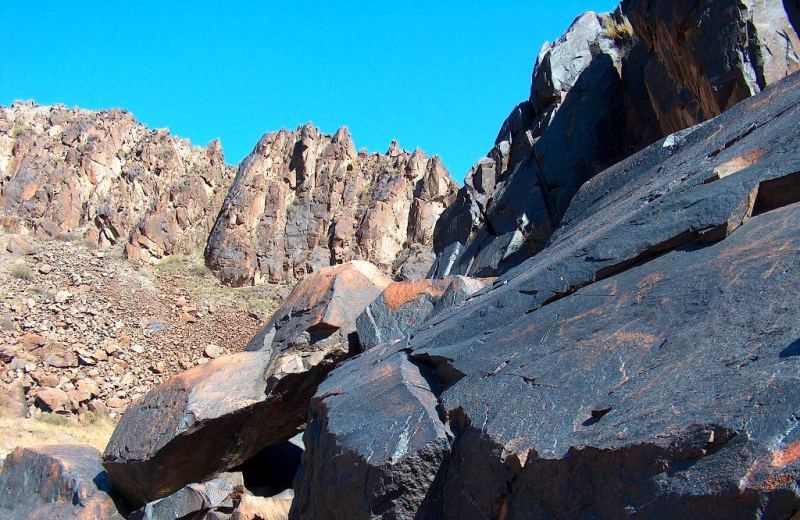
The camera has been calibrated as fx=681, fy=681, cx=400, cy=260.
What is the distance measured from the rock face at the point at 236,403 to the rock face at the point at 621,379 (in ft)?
7.09

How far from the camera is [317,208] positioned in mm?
33906

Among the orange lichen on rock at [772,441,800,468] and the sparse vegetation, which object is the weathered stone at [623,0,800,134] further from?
the sparse vegetation

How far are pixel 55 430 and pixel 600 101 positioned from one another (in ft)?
45.6

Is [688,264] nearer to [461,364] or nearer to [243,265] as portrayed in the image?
[461,364]

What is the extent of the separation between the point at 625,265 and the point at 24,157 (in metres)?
35.9

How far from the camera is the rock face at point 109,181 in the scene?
104 feet

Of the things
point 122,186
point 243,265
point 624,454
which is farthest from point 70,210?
point 624,454

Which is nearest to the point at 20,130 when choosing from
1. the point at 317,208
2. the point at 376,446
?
the point at 317,208

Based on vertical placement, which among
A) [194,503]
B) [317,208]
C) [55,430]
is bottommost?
[194,503]

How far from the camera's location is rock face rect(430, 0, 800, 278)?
881 cm

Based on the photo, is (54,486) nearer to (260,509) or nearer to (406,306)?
(260,509)

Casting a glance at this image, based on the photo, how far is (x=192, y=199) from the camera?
35.1 meters

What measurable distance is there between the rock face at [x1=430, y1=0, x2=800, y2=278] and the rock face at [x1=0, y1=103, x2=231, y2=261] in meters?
20.8

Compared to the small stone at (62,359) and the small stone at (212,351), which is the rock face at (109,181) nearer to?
the small stone at (212,351)
